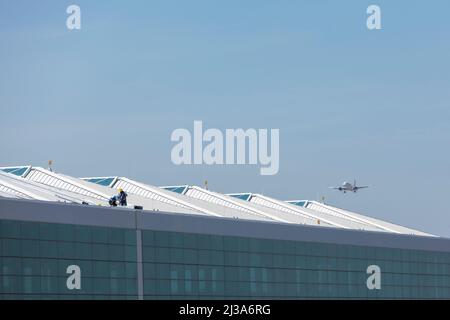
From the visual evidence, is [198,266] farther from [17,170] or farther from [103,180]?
[17,170]

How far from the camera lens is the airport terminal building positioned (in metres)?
88.2

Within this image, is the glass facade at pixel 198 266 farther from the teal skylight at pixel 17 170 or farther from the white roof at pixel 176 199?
the teal skylight at pixel 17 170

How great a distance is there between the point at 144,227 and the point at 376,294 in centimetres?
3081

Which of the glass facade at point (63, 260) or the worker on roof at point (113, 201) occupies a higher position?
the worker on roof at point (113, 201)

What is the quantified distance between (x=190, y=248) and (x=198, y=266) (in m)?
1.82

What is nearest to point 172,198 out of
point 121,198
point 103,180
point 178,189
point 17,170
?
point 103,180

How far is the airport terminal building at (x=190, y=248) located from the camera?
289ft

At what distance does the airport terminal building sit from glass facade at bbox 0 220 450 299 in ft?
0.30

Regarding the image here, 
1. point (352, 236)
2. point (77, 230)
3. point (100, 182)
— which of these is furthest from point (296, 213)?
point (77, 230)

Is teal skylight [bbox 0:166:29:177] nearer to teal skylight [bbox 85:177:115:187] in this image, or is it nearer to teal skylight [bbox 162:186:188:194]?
teal skylight [bbox 85:177:115:187]

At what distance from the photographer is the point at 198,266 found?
102 m

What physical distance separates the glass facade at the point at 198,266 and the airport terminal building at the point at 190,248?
0.09 m

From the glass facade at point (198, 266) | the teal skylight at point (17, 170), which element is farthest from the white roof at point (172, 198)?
the glass facade at point (198, 266)

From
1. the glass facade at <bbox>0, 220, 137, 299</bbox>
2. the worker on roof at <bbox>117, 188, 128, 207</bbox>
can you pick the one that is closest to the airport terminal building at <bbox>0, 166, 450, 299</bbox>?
the glass facade at <bbox>0, 220, 137, 299</bbox>
